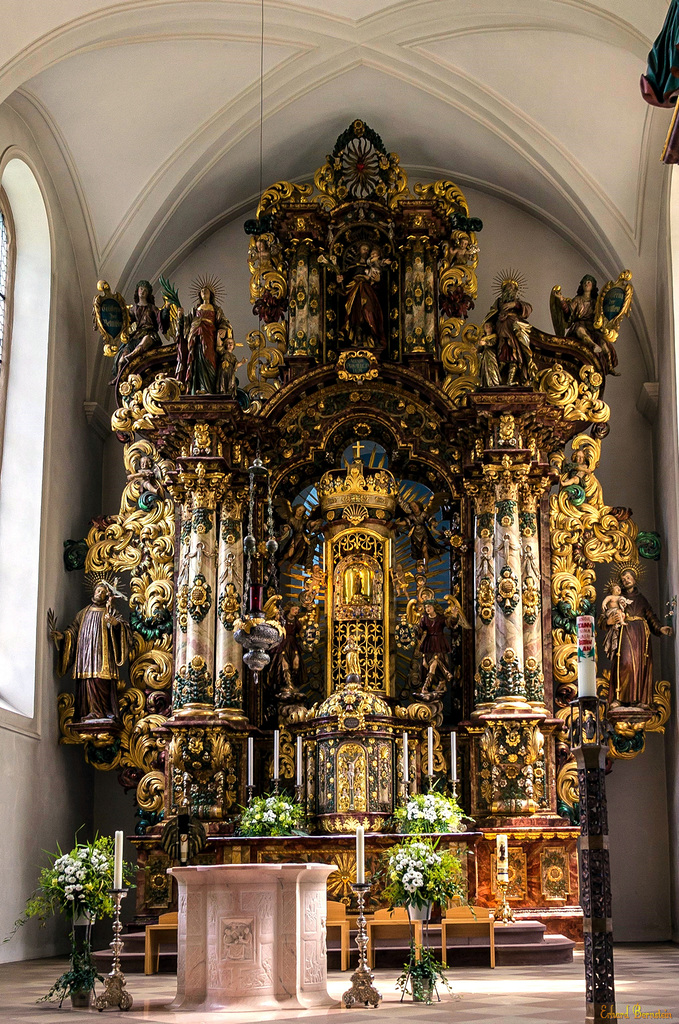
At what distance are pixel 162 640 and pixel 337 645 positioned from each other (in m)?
2.15

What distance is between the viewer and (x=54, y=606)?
15648mm

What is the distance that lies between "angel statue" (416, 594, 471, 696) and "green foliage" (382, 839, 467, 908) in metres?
5.09

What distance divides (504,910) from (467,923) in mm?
1017

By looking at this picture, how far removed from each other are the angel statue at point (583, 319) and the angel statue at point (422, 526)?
257 centimetres

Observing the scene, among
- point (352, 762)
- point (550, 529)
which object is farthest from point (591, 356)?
point (352, 762)

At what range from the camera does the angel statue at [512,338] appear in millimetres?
15305

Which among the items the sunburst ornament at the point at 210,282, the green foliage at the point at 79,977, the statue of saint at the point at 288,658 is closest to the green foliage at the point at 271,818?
the statue of saint at the point at 288,658

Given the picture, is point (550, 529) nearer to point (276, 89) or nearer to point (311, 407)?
point (311, 407)

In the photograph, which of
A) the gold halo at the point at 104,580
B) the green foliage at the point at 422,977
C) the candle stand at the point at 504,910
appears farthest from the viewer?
the gold halo at the point at 104,580

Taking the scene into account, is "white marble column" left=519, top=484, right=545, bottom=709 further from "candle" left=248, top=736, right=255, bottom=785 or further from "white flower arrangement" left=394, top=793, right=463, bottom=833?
"candle" left=248, top=736, right=255, bottom=785

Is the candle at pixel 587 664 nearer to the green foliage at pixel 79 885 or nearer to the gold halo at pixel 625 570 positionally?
the green foliage at pixel 79 885

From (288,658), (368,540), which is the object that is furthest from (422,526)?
(288,658)

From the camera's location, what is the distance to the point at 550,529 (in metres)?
15.7

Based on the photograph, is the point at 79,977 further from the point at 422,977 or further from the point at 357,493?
the point at 357,493
